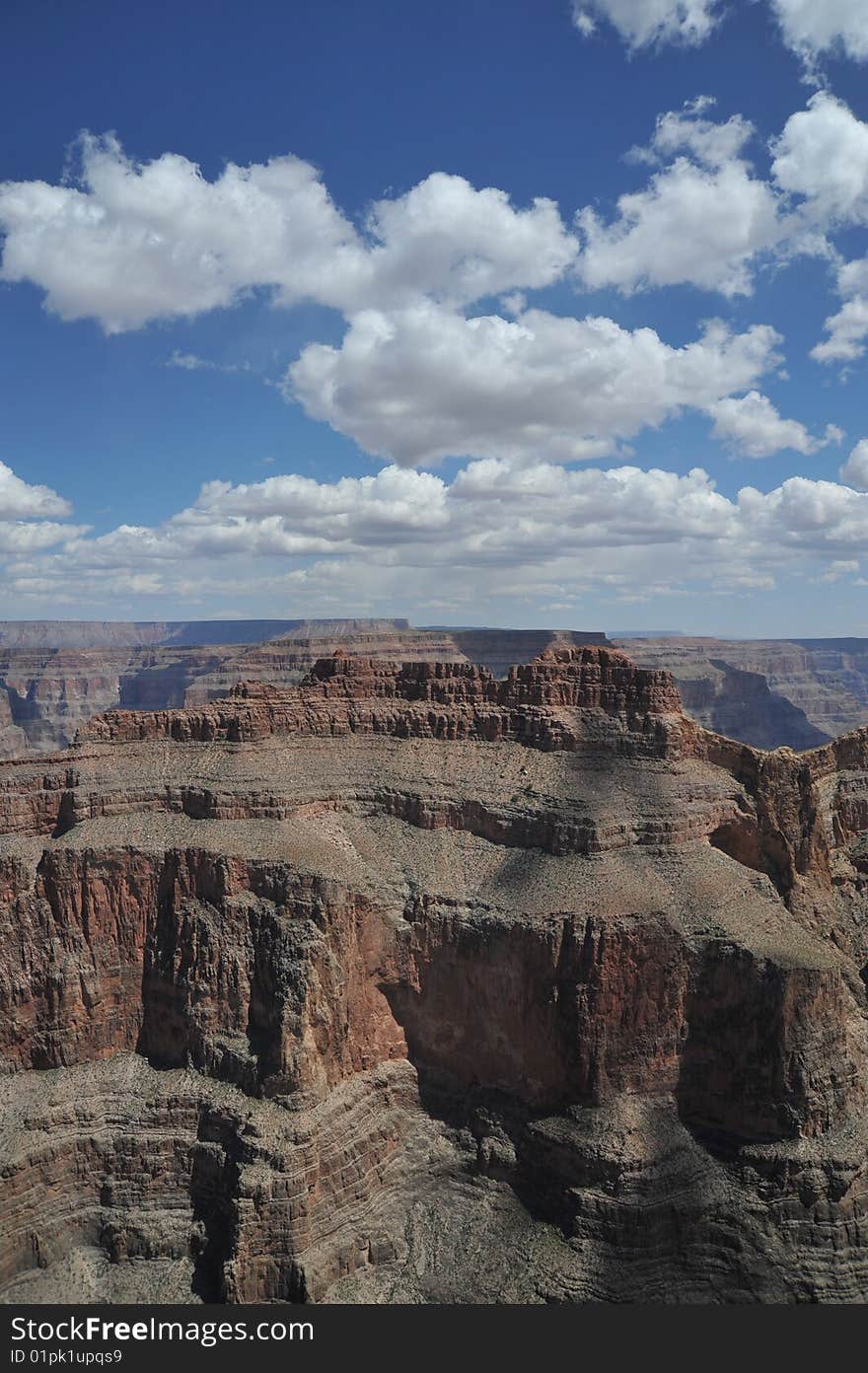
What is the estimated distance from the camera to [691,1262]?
4044cm

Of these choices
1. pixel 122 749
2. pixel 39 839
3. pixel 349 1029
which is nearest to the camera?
pixel 349 1029

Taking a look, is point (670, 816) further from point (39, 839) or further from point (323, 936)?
point (39, 839)

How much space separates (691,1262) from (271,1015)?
2375 centimetres

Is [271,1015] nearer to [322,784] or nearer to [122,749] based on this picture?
[322,784]

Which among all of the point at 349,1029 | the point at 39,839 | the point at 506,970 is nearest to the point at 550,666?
the point at 506,970

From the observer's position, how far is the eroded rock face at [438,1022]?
4169 cm

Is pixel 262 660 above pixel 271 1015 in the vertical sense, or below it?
above

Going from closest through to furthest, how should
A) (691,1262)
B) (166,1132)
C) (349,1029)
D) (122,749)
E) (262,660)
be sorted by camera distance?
(691,1262), (166,1132), (349,1029), (122,749), (262,660)

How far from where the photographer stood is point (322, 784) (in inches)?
2313

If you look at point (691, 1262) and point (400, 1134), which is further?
point (400, 1134)

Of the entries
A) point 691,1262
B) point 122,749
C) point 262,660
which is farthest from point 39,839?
point 262,660

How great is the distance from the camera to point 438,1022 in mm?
50188

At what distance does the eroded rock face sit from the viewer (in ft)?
137

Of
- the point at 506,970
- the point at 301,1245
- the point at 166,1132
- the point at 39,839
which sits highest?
the point at 39,839
